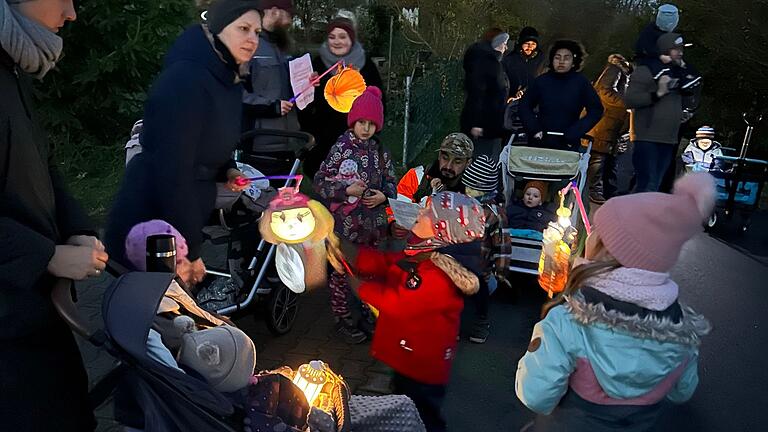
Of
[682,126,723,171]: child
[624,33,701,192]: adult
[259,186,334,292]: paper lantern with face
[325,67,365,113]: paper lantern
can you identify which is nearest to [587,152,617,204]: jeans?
[682,126,723,171]: child

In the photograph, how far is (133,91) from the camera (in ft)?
27.6

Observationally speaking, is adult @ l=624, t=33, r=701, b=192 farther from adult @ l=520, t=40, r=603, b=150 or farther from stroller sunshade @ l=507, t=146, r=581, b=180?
stroller sunshade @ l=507, t=146, r=581, b=180

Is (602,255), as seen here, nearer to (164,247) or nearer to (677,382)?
(677,382)

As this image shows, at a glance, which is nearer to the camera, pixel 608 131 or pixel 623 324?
pixel 623 324

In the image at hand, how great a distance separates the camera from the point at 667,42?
6266mm

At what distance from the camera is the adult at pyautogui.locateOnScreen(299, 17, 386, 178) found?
4.82 meters

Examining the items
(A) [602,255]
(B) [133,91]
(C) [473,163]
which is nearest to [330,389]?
(A) [602,255]

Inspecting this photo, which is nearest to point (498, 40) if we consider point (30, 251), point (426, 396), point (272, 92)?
point (272, 92)

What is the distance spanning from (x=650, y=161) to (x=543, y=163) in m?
1.92

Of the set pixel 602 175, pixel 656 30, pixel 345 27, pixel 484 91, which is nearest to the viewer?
pixel 345 27

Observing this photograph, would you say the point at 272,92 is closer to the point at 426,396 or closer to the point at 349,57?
the point at 349,57

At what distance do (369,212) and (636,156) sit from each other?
3.86 meters

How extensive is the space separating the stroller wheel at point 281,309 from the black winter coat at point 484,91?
3476 millimetres

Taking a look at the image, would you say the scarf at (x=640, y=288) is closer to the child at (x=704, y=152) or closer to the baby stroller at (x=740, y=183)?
the baby stroller at (x=740, y=183)
